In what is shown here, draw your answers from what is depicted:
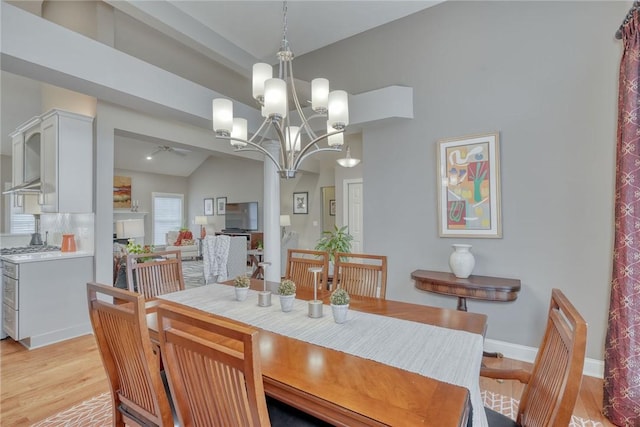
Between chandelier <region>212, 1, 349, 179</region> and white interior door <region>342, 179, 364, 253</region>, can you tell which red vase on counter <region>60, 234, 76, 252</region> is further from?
white interior door <region>342, 179, 364, 253</region>

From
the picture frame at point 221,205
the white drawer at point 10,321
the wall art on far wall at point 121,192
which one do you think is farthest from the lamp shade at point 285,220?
the white drawer at point 10,321

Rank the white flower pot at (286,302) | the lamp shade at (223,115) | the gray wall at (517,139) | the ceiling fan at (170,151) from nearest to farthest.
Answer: the white flower pot at (286,302), the lamp shade at (223,115), the gray wall at (517,139), the ceiling fan at (170,151)

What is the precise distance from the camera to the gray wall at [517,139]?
2424 millimetres

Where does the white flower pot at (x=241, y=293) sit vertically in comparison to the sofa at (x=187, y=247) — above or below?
above

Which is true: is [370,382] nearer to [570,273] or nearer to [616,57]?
[570,273]

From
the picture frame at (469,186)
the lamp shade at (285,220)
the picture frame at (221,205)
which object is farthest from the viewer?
the picture frame at (221,205)

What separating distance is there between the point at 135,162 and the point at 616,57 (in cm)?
948

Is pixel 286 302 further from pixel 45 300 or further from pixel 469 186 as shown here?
pixel 45 300

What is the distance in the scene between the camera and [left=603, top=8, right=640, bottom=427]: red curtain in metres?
1.92

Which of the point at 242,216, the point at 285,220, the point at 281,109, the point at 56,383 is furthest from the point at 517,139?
the point at 242,216

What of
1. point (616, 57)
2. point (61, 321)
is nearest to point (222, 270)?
point (61, 321)

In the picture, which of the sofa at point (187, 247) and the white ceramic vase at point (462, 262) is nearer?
the white ceramic vase at point (462, 262)

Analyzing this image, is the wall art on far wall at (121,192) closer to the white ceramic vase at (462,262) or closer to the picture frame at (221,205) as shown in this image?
the picture frame at (221,205)

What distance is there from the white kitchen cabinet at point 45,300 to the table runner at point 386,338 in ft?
7.27
